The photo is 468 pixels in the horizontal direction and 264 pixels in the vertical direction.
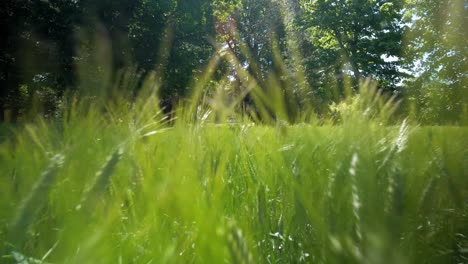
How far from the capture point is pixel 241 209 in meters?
0.78

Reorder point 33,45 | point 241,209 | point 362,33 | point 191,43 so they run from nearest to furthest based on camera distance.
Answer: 1. point 241,209
2. point 33,45
3. point 191,43
4. point 362,33

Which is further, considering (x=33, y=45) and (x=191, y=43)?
(x=191, y=43)

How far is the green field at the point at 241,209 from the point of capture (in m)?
0.32

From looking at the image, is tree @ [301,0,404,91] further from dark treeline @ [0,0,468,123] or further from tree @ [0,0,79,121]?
tree @ [0,0,79,121]

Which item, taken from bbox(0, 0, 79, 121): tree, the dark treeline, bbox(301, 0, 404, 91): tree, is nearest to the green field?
the dark treeline

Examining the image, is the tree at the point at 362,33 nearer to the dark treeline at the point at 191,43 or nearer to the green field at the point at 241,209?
the dark treeline at the point at 191,43

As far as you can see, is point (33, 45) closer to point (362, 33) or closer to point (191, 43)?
point (191, 43)

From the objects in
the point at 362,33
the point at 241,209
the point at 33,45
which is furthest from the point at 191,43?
the point at 241,209

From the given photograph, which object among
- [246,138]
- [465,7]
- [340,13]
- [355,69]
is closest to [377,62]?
[355,69]

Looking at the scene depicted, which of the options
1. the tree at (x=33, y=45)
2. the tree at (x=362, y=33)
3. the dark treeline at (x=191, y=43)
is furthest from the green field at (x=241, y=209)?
the tree at (x=362, y=33)

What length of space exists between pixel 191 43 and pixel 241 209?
16.5 metres

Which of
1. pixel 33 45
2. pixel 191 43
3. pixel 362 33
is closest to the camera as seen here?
pixel 33 45

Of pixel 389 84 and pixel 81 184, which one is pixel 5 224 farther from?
pixel 389 84

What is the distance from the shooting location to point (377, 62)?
72.3 feet
